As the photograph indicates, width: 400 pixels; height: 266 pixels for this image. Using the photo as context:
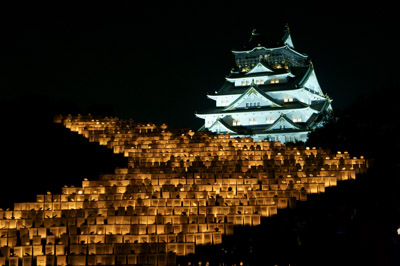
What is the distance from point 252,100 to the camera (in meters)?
39.6

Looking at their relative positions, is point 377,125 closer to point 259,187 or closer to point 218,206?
point 259,187

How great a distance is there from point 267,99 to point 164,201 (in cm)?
2475

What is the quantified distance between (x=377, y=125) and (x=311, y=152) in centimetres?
950

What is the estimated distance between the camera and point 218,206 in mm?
14555

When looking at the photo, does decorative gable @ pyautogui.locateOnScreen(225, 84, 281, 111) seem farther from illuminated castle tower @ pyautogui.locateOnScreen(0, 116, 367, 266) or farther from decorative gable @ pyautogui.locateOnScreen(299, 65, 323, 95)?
illuminated castle tower @ pyautogui.locateOnScreen(0, 116, 367, 266)

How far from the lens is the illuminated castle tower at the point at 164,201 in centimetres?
1241

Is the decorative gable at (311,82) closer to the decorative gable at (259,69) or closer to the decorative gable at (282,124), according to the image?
the decorative gable at (259,69)

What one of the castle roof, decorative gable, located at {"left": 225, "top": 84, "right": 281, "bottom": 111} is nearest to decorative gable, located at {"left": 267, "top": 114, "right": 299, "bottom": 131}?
decorative gable, located at {"left": 225, "top": 84, "right": 281, "bottom": 111}

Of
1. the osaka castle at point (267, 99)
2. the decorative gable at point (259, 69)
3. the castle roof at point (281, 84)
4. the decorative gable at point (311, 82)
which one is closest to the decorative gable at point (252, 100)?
the osaka castle at point (267, 99)

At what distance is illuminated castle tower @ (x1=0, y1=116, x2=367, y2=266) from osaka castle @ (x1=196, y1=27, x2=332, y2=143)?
16606 mm

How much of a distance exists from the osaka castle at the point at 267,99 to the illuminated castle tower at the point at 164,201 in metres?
16.6

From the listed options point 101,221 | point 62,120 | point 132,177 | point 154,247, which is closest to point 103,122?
point 62,120

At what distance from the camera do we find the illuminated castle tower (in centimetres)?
1241

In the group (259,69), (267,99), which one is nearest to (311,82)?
(259,69)
